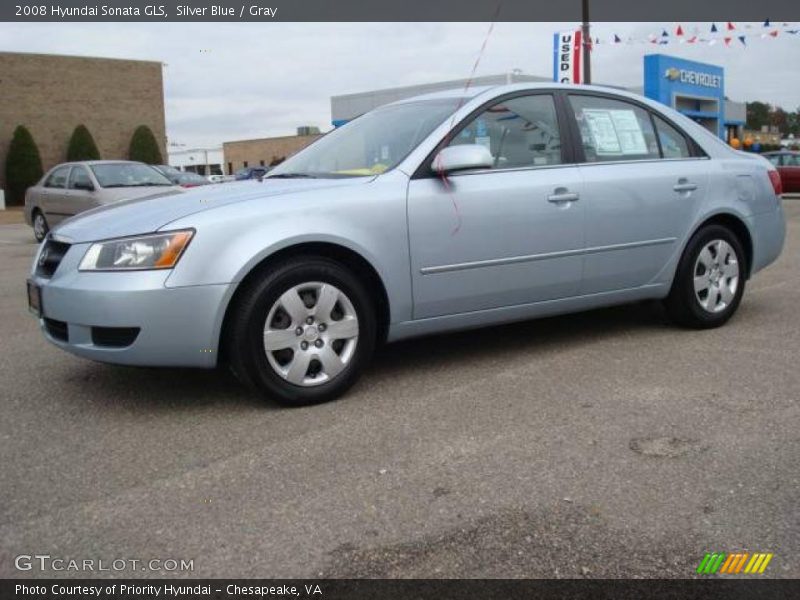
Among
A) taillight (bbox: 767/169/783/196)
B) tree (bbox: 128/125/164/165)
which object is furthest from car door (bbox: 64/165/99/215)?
tree (bbox: 128/125/164/165)

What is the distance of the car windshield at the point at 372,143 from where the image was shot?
4445mm

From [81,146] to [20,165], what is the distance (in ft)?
8.06

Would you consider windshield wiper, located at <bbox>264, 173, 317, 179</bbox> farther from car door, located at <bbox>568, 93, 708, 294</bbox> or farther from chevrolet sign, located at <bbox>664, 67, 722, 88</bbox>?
chevrolet sign, located at <bbox>664, 67, 722, 88</bbox>

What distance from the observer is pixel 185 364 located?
12.1 ft

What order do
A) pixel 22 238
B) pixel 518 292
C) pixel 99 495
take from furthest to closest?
pixel 22 238 < pixel 518 292 < pixel 99 495

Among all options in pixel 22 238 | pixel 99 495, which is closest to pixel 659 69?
pixel 22 238

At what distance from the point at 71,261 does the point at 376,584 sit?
233cm

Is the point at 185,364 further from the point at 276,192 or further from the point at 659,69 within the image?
the point at 659,69

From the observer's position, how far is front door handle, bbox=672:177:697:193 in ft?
16.8

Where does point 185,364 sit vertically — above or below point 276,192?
below

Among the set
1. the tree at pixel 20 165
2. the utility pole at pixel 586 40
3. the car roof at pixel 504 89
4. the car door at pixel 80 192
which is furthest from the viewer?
the tree at pixel 20 165

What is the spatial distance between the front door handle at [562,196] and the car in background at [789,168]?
73.0 ft

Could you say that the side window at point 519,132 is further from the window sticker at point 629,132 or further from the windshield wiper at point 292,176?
the windshield wiper at point 292,176

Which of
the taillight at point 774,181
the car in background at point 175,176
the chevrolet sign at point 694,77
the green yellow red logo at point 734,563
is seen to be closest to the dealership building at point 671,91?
the chevrolet sign at point 694,77
